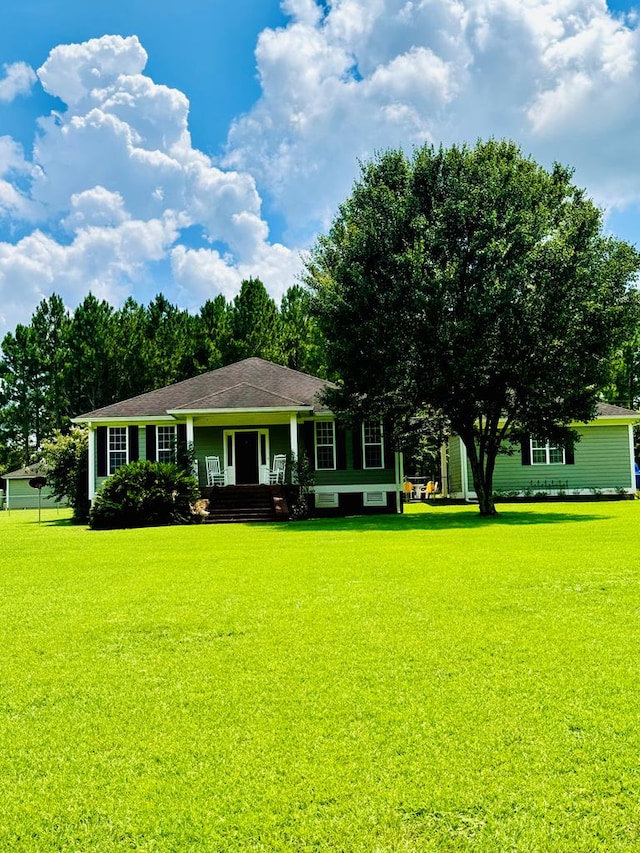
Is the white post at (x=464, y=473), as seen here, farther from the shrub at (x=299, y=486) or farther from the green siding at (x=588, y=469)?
the shrub at (x=299, y=486)

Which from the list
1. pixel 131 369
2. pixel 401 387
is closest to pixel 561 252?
pixel 401 387

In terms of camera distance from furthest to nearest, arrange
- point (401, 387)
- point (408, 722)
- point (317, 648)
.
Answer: point (401, 387) → point (317, 648) → point (408, 722)

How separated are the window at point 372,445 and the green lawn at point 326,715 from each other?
15047 millimetres

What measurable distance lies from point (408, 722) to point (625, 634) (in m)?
2.27

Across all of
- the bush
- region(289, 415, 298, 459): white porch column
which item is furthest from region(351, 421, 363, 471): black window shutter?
the bush

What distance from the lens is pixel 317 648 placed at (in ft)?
14.8

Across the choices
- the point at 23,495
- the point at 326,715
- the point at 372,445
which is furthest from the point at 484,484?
the point at 23,495

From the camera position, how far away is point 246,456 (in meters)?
22.7

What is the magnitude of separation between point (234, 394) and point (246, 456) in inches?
94.1

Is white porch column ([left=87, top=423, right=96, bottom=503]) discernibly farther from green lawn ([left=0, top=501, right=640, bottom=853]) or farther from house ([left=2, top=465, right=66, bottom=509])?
house ([left=2, top=465, right=66, bottom=509])

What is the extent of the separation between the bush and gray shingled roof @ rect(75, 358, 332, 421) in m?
2.89

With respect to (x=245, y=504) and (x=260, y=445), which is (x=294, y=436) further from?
(x=245, y=504)

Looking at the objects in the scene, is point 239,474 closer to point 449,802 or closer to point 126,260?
point 126,260

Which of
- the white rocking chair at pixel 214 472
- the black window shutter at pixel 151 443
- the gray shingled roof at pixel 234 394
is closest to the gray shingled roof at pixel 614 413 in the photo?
the gray shingled roof at pixel 234 394
